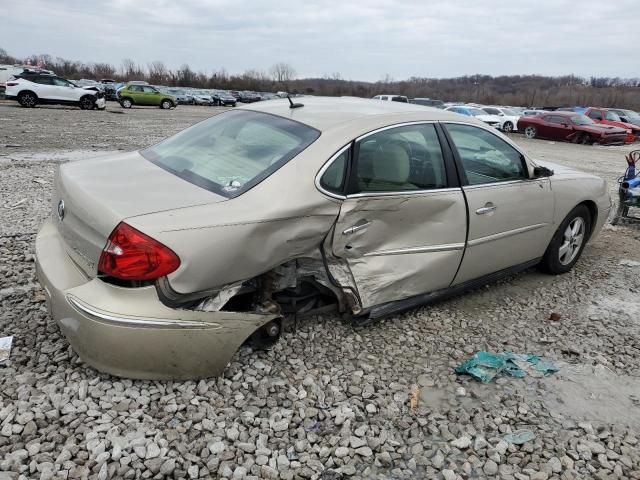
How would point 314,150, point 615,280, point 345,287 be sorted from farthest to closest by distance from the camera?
1. point 615,280
2. point 345,287
3. point 314,150

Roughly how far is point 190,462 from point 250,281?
1044 mm

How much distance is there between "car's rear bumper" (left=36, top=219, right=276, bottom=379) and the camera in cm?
240

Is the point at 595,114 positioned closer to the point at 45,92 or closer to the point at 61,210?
the point at 45,92

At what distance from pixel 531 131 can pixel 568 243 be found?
20.0 meters

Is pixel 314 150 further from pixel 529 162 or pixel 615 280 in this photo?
pixel 615 280

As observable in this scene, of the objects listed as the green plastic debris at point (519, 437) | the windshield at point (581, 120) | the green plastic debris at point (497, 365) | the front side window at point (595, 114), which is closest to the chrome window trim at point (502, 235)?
the green plastic debris at point (497, 365)

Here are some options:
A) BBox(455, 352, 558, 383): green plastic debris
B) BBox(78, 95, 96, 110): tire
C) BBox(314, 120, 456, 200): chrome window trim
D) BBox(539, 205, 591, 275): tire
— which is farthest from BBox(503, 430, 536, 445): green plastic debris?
BBox(78, 95, 96, 110): tire

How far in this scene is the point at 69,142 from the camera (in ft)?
41.1

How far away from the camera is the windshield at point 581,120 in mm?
21359

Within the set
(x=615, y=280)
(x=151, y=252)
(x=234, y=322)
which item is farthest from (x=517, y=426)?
(x=615, y=280)

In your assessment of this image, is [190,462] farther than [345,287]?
No

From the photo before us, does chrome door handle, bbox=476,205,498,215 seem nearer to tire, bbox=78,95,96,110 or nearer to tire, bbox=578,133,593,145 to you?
tire, bbox=578,133,593,145

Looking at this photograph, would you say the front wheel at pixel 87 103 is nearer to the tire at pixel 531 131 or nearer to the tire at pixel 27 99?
the tire at pixel 27 99

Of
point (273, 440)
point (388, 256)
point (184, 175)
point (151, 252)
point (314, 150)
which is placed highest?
point (314, 150)
